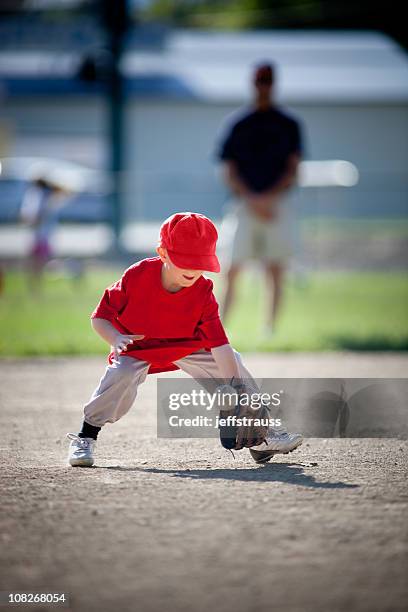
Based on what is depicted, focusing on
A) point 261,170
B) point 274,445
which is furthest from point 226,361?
point 261,170

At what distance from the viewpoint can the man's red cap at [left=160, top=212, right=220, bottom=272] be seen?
4594mm

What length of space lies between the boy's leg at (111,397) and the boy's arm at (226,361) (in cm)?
31

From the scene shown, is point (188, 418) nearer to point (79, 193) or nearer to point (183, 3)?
point (79, 193)

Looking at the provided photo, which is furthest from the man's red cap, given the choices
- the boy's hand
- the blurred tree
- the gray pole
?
the blurred tree

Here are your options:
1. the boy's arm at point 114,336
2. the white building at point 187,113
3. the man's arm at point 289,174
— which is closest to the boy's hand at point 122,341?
the boy's arm at point 114,336

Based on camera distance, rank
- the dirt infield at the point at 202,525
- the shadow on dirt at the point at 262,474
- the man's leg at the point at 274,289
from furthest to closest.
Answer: the man's leg at the point at 274,289 → the shadow on dirt at the point at 262,474 → the dirt infield at the point at 202,525

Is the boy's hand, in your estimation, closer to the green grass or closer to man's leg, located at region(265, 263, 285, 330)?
the green grass

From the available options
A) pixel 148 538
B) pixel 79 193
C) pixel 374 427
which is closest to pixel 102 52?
pixel 79 193

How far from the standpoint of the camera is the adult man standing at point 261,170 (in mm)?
9344

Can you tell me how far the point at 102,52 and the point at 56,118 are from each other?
14730 mm

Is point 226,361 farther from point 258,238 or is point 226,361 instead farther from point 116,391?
point 258,238

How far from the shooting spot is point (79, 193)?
704 inches

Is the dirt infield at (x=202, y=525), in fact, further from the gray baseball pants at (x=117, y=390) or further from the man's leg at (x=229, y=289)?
the man's leg at (x=229, y=289)

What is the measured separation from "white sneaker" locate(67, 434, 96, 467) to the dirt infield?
0.06m
